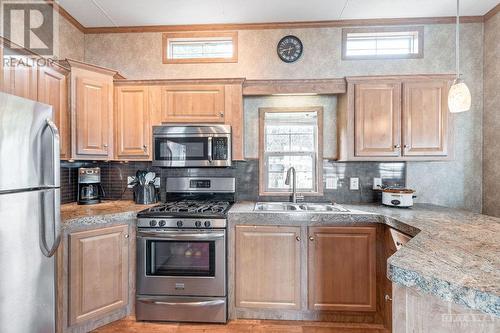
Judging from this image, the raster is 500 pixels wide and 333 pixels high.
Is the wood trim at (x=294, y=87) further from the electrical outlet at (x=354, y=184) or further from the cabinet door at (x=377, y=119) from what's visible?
the electrical outlet at (x=354, y=184)

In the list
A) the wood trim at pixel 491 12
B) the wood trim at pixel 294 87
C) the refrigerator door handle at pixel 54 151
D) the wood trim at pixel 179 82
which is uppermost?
the wood trim at pixel 491 12

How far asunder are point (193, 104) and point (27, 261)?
1.72m

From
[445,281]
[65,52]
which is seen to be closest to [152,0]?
[65,52]

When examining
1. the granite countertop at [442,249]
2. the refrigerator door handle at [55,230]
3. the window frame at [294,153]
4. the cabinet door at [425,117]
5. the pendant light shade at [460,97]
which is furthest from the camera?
the window frame at [294,153]

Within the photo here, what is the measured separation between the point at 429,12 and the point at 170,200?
3.34 metres

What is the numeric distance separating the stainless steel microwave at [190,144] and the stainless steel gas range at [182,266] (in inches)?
→ 21.0

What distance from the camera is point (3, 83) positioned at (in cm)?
176

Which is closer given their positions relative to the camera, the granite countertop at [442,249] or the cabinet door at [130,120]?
the granite countertop at [442,249]

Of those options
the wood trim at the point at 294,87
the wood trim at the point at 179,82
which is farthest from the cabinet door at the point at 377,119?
the wood trim at the point at 179,82

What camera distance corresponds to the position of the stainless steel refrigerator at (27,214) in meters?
1.36

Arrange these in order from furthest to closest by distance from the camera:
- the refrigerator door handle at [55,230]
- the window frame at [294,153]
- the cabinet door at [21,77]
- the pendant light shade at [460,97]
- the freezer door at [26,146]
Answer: the window frame at [294,153]
the cabinet door at [21,77]
the pendant light shade at [460,97]
the refrigerator door handle at [55,230]
the freezer door at [26,146]

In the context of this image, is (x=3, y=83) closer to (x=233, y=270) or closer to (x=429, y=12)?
(x=233, y=270)

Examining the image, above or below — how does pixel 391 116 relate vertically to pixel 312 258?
above

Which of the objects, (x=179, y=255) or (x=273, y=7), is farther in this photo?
(x=273, y=7)
